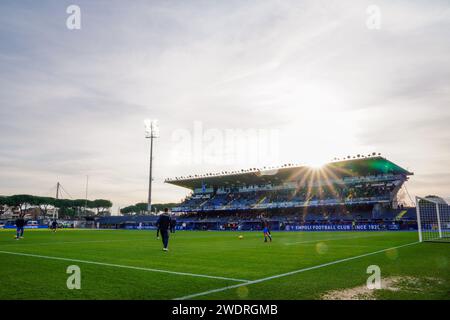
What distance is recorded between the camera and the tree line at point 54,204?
381 feet

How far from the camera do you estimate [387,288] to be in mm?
6375

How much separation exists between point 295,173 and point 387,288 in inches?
2467

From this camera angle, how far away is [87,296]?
225 inches

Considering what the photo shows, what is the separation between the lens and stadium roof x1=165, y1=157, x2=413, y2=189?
191 feet

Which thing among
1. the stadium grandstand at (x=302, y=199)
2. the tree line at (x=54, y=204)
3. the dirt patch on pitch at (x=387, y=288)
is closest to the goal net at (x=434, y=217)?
the dirt patch on pitch at (x=387, y=288)

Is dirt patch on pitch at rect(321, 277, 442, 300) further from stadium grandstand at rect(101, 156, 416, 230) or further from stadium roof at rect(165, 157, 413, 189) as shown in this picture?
stadium roof at rect(165, 157, 413, 189)

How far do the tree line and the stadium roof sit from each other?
6470cm

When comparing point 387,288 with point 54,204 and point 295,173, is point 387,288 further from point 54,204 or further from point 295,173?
point 54,204

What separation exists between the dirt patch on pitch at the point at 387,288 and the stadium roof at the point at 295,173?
5152 cm

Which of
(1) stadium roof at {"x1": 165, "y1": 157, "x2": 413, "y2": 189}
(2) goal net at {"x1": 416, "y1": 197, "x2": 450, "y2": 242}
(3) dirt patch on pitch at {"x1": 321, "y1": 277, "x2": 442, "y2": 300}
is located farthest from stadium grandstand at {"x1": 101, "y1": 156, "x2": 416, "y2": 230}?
(3) dirt patch on pitch at {"x1": 321, "y1": 277, "x2": 442, "y2": 300}

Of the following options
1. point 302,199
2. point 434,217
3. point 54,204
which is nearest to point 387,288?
point 434,217

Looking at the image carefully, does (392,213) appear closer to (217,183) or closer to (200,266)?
(217,183)
